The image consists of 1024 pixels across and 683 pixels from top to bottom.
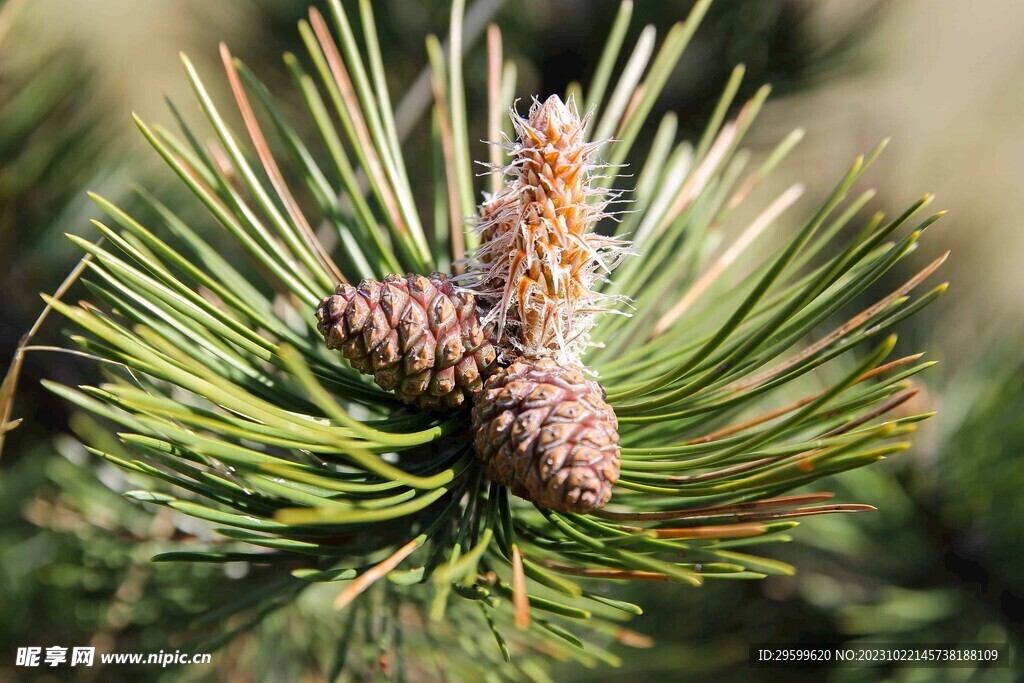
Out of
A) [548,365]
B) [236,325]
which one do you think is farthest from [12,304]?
[548,365]

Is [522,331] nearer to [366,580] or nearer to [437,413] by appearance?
[437,413]

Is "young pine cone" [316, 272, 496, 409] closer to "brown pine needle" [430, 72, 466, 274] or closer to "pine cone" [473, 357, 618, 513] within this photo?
"pine cone" [473, 357, 618, 513]

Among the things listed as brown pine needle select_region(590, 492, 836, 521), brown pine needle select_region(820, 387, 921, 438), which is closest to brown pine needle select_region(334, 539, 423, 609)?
brown pine needle select_region(590, 492, 836, 521)
